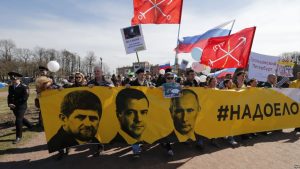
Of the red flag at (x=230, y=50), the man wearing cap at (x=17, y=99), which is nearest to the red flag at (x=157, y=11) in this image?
the red flag at (x=230, y=50)

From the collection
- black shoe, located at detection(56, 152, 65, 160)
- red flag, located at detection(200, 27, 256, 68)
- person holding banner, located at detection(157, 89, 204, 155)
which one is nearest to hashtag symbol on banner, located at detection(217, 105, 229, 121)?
person holding banner, located at detection(157, 89, 204, 155)

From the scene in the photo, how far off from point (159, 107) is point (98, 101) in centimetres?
140

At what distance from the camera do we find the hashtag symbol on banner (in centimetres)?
700

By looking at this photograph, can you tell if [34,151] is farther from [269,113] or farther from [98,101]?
[269,113]

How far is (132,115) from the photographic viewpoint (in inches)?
240

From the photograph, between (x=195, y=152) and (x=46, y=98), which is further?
(x=195, y=152)

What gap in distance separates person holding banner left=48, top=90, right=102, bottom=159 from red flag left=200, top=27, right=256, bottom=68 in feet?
14.3

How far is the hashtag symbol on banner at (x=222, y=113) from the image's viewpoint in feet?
23.0

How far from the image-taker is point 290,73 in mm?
11680

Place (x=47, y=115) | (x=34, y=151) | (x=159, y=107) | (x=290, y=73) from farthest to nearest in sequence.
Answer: (x=290, y=73) → (x=34, y=151) → (x=159, y=107) → (x=47, y=115)

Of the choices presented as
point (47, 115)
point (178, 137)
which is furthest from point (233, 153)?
point (47, 115)

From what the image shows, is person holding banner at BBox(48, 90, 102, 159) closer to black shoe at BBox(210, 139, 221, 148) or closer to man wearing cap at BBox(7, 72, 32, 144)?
man wearing cap at BBox(7, 72, 32, 144)

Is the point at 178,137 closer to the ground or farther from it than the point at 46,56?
closer to the ground

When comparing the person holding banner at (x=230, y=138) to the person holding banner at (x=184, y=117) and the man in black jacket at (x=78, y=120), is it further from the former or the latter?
the man in black jacket at (x=78, y=120)
